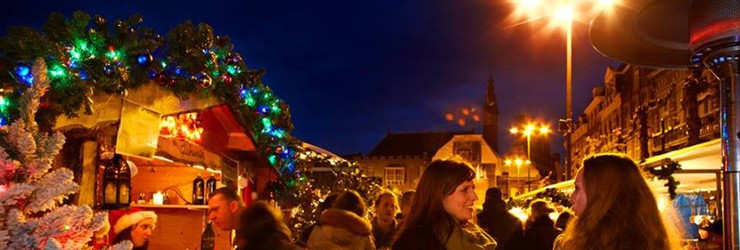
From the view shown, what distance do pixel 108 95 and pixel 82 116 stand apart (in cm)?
25

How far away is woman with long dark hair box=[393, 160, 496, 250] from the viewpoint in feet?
9.68

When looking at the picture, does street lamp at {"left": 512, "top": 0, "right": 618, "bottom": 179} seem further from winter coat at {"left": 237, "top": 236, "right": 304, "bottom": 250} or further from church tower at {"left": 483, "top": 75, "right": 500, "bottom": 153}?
church tower at {"left": 483, "top": 75, "right": 500, "bottom": 153}

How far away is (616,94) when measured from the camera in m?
42.9

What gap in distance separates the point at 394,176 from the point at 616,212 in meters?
68.5

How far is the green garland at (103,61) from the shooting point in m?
2.93

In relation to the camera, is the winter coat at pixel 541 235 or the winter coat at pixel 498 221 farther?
the winter coat at pixel 498 221

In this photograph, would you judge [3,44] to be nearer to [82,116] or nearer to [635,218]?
[82,116]

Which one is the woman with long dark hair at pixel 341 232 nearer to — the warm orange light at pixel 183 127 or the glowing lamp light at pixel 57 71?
the warm orange light at pixel 183 127

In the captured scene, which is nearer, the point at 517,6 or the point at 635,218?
the point at 635,218

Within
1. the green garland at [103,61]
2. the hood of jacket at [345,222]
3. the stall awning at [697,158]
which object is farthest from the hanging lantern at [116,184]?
the stall awning at [697,158]

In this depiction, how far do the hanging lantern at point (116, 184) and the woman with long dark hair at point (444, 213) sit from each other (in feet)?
7.26

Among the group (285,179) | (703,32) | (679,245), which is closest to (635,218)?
(679,245)

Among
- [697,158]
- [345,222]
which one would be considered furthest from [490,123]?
[345,222]

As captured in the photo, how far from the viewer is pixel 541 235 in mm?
5957
